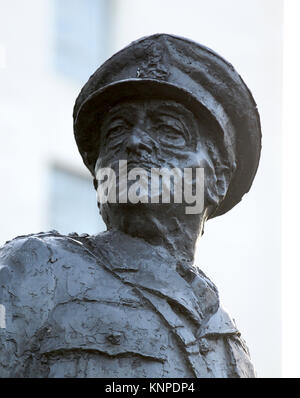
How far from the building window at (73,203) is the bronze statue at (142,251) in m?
9.35

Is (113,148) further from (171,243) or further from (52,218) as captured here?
(52,218)

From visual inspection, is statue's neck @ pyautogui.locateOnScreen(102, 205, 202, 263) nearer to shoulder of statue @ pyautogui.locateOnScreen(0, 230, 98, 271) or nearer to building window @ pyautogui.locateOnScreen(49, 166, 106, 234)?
shoulder of statue @ pyautogui.locateOnScreen(0, 230, 98, 271)

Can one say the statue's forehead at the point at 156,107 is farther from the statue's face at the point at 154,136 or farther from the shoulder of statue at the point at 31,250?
the shoulder of statue at the point at 31,250

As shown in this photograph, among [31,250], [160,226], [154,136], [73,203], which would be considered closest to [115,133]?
[154,136]

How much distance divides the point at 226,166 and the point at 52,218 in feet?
30.9

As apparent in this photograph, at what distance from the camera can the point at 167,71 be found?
20.4 ft

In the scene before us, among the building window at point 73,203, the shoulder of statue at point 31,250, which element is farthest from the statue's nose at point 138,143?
the building window at point 73,203

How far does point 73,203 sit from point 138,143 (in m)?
10.3

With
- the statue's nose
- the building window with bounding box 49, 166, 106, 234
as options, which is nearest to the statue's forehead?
the statue's nose

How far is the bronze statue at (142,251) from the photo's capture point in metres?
5.62

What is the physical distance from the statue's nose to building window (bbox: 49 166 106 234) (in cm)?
958

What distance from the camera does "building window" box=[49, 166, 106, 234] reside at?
1593 centimetres

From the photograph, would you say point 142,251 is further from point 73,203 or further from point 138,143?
point 73,203

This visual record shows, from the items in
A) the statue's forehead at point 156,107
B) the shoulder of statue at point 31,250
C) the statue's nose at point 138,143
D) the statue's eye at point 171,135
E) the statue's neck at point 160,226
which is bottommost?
the shoulder of statue at point 31,250
